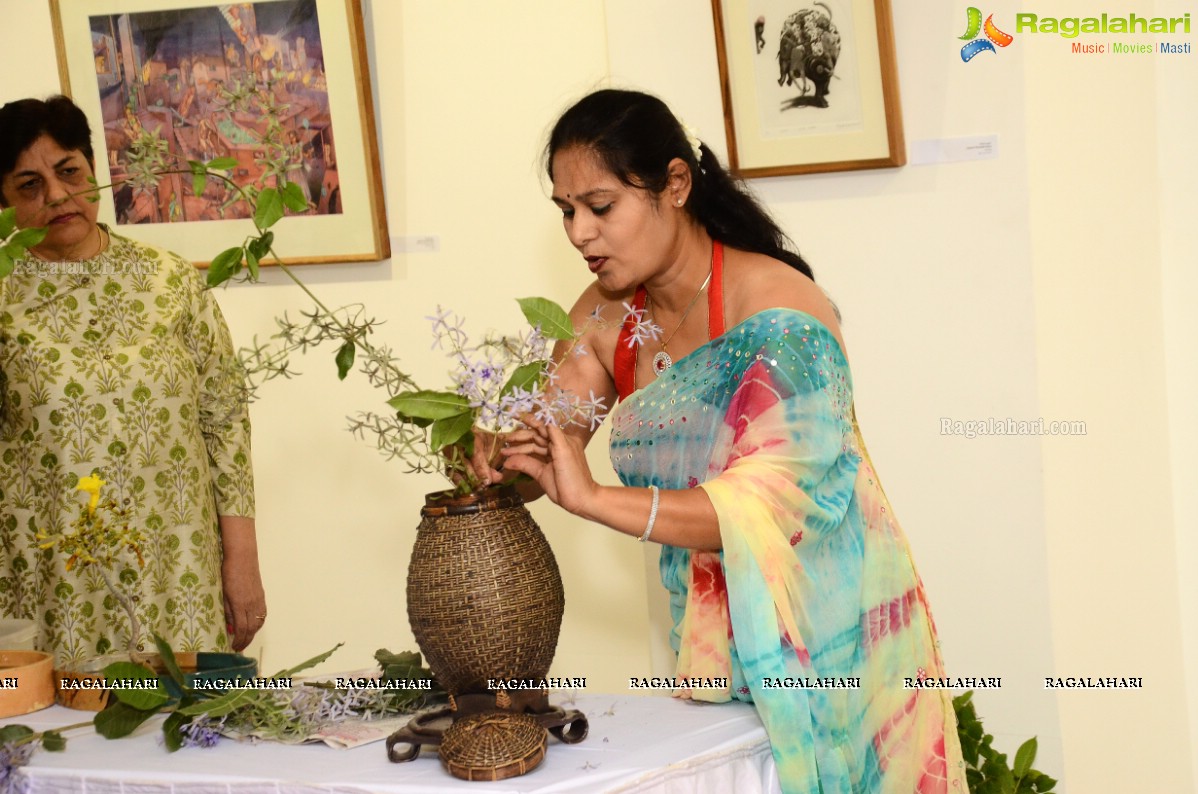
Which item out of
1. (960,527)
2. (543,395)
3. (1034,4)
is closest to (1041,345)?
(960,527)

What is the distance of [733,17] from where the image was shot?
3.00 m

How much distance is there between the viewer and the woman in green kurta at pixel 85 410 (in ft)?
8.04

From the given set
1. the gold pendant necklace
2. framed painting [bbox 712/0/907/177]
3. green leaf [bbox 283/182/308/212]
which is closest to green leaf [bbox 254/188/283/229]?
green leaf [bbox 283/182/308/212]

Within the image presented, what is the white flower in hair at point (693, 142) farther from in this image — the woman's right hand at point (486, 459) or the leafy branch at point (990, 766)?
the leafy branch at point (990, 766)

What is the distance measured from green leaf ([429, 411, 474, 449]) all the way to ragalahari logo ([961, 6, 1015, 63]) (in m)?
1.80

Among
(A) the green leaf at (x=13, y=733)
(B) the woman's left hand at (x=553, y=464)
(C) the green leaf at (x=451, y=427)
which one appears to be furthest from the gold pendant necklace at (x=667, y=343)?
(A) the green leaf at (x=13, y=733)

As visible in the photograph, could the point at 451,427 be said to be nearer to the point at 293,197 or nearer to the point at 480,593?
the point at 480,593

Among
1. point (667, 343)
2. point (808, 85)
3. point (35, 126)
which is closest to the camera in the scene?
point (667, 343)

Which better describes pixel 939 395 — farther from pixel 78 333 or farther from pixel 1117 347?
pixel 78 333

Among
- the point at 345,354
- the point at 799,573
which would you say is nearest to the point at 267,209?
the point at 345,354

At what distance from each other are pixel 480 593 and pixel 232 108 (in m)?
2.40

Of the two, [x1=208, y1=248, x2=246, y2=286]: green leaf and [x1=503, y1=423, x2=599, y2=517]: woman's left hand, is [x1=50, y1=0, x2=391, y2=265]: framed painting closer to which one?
[x1=208, y1=248, x2=246, y2=286]: green leaf

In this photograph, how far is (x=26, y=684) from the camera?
1.83m

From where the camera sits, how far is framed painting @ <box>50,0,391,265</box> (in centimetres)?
341
